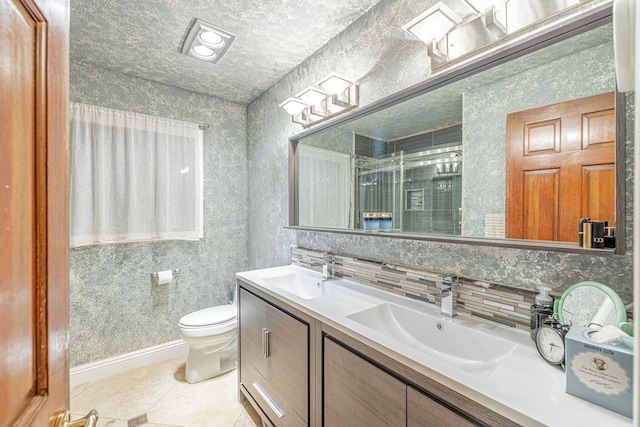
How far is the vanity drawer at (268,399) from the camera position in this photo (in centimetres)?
133

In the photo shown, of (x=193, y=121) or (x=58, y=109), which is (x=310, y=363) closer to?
(x=58, y=109)

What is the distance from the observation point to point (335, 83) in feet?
5.39

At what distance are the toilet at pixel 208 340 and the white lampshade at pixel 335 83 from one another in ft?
5.90

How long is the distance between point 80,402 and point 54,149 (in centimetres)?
232

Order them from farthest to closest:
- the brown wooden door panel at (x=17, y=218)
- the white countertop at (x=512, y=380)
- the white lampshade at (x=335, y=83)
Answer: the white lampshade at (x=335, y=83) → the white countertop at (x=512, y=380) → the brown wooden door panel at (x=17, y=218)

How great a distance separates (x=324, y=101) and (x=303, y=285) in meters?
1.26

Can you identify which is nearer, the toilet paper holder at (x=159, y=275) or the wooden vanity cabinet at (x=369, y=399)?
the wooden vanity cabinet at (x=369, y=399)

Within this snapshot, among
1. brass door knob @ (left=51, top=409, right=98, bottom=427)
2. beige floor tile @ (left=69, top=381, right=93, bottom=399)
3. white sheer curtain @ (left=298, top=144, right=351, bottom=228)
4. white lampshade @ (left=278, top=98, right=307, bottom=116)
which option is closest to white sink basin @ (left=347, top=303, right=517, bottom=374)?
white sheer curtain @ (left=298, top=144, right=351, bottom=228)

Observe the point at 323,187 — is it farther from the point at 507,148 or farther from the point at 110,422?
the point at 110,422

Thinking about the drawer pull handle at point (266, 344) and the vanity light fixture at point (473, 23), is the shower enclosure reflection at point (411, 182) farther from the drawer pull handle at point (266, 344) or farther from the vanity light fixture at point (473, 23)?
the drawer pull handle at point (266, 344)

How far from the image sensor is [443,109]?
48.9 inches

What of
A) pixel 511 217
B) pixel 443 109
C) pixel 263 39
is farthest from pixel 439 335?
pixel 263 39

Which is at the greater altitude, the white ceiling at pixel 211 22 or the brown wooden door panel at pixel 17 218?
the white ceiling at pixel 211 22

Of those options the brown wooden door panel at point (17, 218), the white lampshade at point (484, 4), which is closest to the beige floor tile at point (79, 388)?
the brown wooden door panel at point (17, 218)
